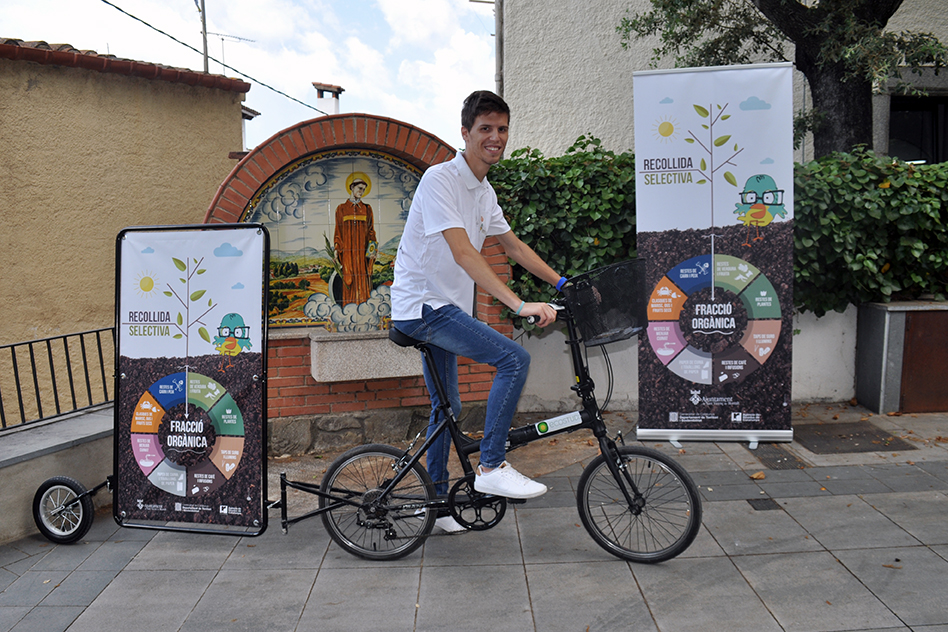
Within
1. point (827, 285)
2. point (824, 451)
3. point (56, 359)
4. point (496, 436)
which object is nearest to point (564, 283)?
point (496, 436)

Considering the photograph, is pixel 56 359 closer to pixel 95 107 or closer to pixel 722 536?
pixel 95 107

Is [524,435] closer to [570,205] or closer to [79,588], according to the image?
[79,588]

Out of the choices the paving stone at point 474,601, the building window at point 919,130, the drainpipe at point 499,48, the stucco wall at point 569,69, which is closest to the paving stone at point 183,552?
the paving stone at point 474,601

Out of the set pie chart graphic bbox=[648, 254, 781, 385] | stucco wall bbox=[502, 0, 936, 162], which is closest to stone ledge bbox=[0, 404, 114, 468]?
pie chart graphic bbox=[648, 254, 781, 385]

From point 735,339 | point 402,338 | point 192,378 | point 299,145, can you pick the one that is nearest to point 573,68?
point 299,145

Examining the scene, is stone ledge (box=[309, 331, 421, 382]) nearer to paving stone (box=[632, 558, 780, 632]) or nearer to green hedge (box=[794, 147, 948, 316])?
paving stone (box=[632, 558, 780, 632])

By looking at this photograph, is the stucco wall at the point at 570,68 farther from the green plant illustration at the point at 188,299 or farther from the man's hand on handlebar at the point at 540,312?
the man's hand on handlebar at the point at 540,312

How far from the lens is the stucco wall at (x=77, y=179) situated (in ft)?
27.8

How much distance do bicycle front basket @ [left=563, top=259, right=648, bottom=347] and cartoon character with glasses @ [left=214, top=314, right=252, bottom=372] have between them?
161cm

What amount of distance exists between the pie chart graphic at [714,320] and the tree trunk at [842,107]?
2.62 meters

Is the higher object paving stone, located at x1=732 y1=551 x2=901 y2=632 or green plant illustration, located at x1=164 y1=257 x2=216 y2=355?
green plant illustration, located at x1=164 y1=257 x2=216 y2=355

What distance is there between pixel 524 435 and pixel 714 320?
2.35 meters

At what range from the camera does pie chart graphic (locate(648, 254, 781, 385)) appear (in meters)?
4.99

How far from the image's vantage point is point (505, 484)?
10.5ft
